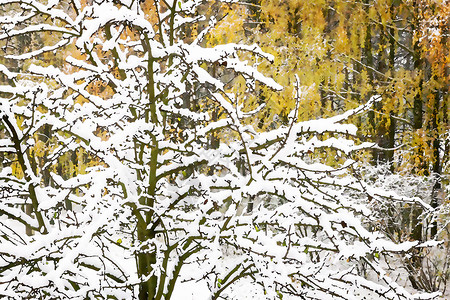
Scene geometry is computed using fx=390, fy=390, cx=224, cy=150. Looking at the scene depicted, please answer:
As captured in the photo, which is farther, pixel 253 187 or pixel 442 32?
pixel 442 32

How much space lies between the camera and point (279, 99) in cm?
888

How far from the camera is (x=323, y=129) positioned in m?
2.95

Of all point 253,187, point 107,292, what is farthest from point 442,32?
point 107,292

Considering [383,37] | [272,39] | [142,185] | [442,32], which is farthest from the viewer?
[383,37]

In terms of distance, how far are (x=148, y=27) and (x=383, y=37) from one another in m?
9.96

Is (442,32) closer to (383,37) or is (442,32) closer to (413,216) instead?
(383,37)

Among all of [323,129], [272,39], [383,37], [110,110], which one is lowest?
[323,129]

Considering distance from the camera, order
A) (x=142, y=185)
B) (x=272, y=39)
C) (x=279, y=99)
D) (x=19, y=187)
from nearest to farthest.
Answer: (x=142, y=185) < (x=19, y=187) < (x=279, y=99) < (x=272, y=39)

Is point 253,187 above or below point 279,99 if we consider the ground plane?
below

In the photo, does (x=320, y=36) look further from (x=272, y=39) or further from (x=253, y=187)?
(x=253, y=187)

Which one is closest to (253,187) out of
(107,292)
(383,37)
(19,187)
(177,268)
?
(177,268)

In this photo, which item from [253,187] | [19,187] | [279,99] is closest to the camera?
[253,187]

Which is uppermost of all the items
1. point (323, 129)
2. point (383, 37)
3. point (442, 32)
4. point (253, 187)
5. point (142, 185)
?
point (383, 37)

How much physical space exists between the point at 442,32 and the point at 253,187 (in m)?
7.70
